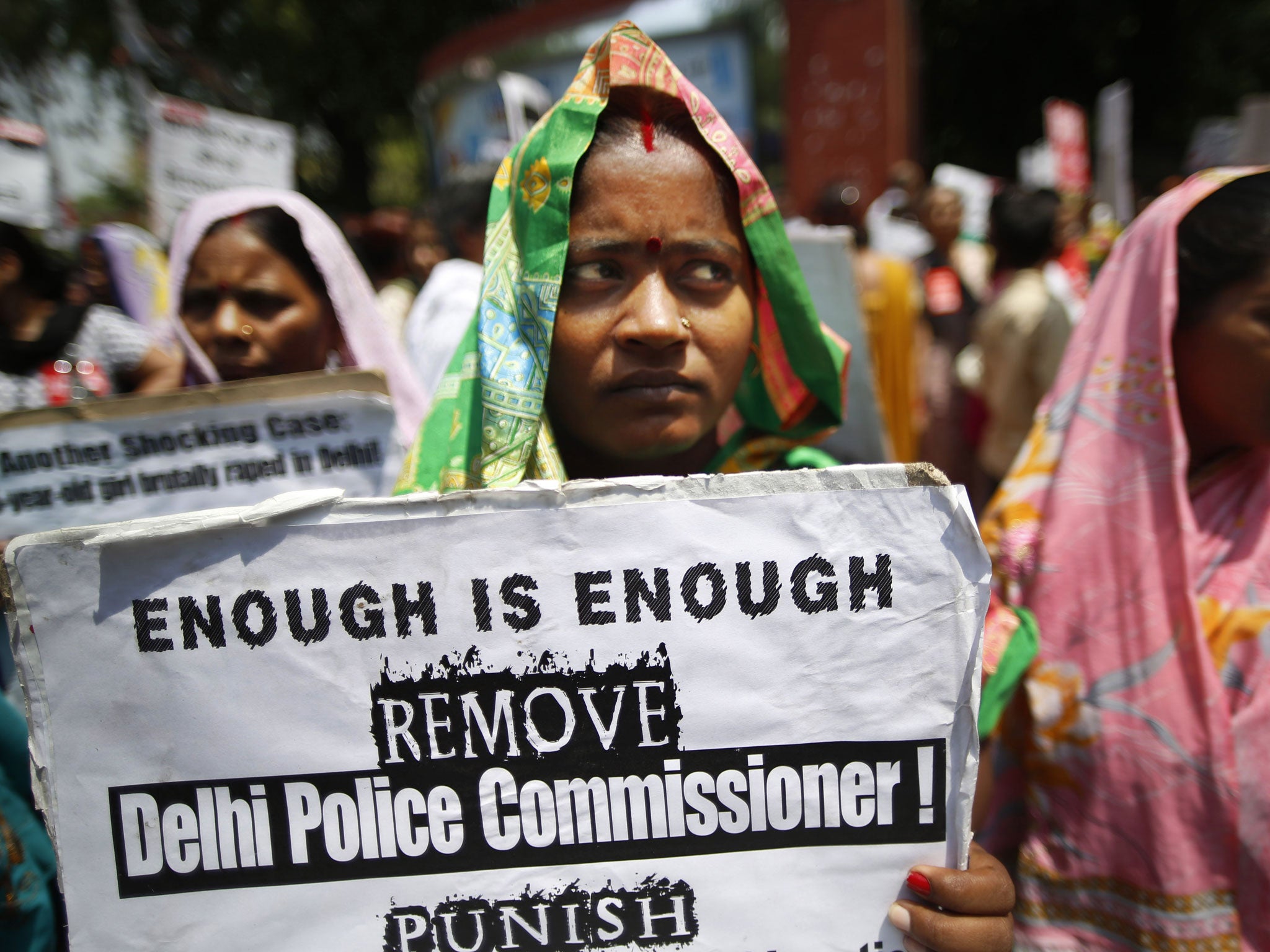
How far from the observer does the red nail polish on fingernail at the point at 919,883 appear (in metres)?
1.00

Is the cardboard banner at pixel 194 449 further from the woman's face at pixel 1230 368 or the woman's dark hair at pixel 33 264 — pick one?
the woman's dark hair at pixel 33 264

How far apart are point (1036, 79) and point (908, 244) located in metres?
13.0

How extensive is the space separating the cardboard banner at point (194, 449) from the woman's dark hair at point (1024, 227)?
3416 millimetres

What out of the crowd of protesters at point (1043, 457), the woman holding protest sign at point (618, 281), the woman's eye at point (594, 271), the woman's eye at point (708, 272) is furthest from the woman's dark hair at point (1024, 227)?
the woman's eye at point (594, 271)

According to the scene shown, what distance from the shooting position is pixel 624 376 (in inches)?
46.6

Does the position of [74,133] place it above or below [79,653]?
above

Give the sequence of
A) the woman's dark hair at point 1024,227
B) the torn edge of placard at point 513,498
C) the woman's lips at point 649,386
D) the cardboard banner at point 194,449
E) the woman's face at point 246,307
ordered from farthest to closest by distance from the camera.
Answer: the woman's dark hair at point 1024,227
the woman's face at point 246,307
the cardboard banner at point 194,449
the woman's lips at point 649,386
the torn edge of placard at point 513,498

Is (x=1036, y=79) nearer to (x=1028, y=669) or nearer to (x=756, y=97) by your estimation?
(x=756, y=97)

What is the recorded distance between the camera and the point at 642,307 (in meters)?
1.17

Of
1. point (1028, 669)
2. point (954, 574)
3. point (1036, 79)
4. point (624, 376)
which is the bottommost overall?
point (1028, 669)

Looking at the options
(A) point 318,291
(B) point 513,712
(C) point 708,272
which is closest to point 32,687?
(B) point 513,712

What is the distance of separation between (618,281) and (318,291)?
1273mm

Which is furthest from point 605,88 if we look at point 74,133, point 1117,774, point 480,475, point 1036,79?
point 1036,79

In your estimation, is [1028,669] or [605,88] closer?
[605,88]
